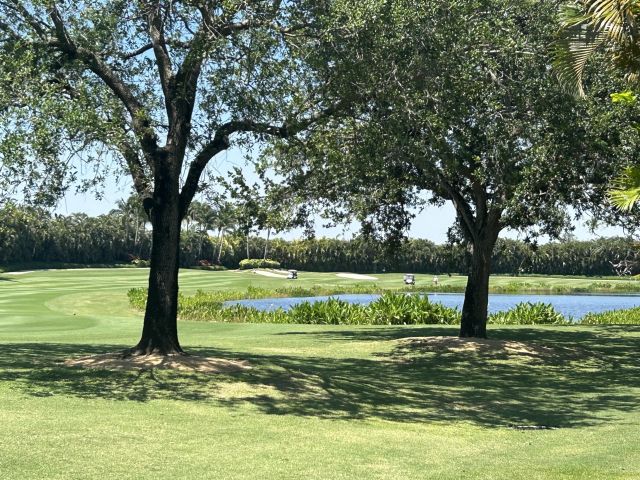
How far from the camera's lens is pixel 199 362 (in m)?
15.4

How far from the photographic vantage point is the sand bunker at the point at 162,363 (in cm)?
1504

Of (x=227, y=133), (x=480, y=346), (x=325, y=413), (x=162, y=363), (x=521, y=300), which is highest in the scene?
(x=227, y=133)

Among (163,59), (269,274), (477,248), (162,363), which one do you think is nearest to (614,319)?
(477,248)

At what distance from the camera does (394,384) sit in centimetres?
1644

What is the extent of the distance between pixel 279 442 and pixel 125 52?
31.6ft

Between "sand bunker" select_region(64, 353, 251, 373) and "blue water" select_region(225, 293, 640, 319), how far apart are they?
2364cm

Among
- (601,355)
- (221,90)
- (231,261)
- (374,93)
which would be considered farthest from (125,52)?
(231,261)

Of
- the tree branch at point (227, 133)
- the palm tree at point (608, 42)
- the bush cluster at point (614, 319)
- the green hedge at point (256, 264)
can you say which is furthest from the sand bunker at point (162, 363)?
the green hedge at point (256, 264)

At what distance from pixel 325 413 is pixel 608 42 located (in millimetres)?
6248

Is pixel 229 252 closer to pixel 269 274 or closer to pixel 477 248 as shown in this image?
pixel 269 274

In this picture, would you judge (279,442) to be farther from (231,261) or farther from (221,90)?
(231,261)

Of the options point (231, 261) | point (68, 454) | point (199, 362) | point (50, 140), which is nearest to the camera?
point (68, 454)

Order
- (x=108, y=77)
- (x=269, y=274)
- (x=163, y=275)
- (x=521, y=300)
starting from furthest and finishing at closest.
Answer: (x=269, y=274), (x=521, y=300), (x=108, y=77), (x=163, y=275)

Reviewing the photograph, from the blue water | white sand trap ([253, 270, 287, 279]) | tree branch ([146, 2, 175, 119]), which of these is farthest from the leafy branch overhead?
white sand trap ([253, 270, 287, 279])
